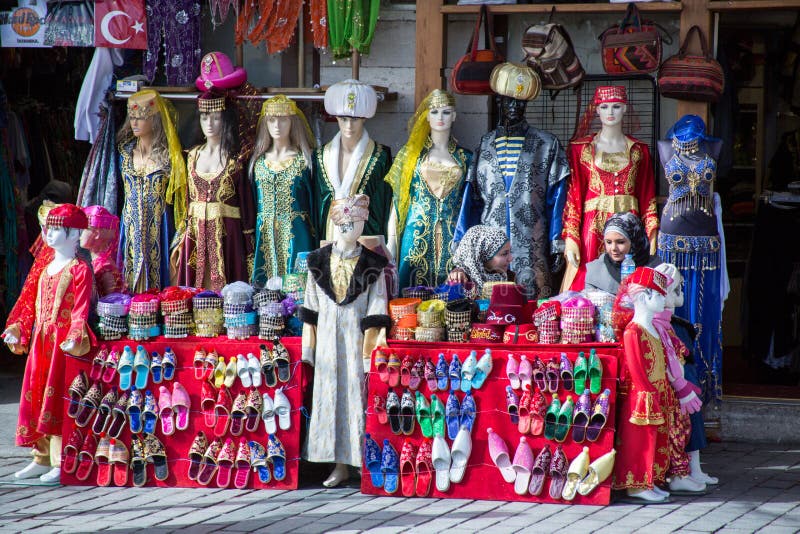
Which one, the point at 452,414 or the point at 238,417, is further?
the point at 238,417

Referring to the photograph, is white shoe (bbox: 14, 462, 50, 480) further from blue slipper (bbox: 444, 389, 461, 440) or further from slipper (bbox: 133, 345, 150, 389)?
blue slipper (bbox: 444, 389, 461, 440)

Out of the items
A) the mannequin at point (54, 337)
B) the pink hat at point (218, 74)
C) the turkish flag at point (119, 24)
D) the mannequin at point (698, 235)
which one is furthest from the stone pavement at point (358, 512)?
the turkish flag at point (119, 24)

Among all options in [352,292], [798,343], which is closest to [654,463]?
[352,292]

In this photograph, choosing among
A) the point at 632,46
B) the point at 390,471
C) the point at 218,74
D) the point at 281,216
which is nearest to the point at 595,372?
the point at 390,471

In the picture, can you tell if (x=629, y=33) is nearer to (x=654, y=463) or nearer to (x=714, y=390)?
(x=714, y=390)

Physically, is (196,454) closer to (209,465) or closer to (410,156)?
(209,465)

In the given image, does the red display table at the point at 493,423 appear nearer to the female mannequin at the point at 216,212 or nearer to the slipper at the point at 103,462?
the slipper at the point at 103,462

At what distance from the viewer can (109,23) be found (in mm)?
8203

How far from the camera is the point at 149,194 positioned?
796cm


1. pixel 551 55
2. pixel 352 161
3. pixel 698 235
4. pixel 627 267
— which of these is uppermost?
A: pixel 551 55

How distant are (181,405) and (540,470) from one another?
1.94 meters

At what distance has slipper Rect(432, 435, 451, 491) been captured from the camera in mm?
6082

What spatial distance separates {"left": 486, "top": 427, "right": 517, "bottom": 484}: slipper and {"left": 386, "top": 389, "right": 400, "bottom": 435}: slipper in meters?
0.48

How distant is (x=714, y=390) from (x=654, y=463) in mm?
1524
